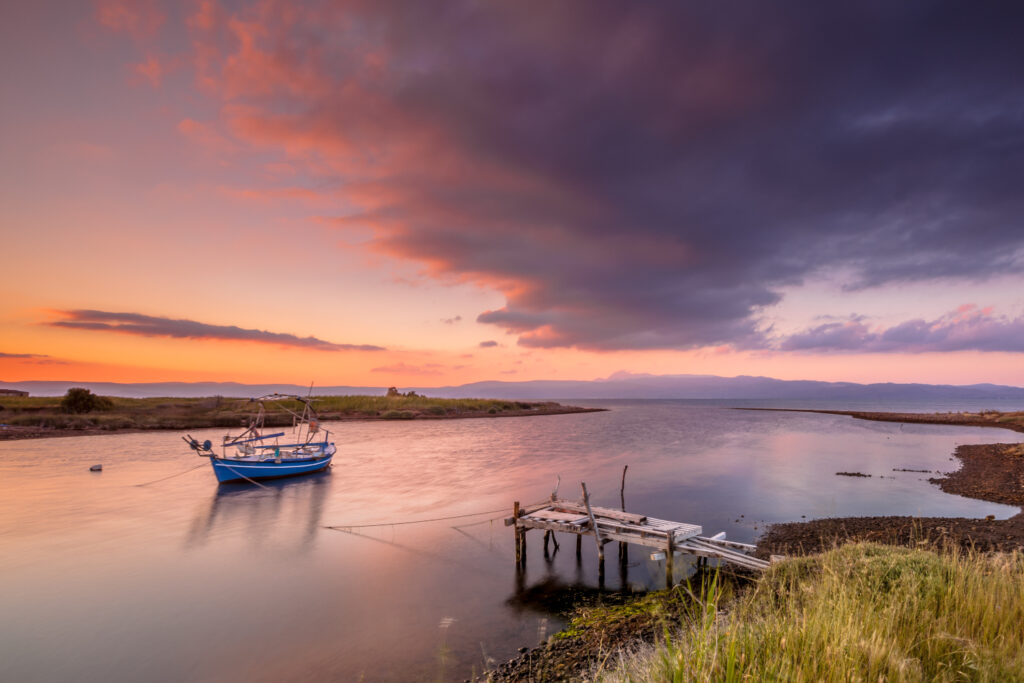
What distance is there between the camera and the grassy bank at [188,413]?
2199 inches

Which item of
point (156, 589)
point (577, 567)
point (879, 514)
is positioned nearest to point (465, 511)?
point (577, 567)

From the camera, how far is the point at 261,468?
3219cm

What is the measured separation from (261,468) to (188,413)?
166 ft

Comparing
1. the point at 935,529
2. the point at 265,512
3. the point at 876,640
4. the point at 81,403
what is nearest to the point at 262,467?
the point at 265,512

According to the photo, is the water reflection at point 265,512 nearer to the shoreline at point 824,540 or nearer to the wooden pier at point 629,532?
the wooden pier at point 629,532

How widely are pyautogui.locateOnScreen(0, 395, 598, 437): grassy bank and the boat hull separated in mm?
18547

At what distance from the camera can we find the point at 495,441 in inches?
2238

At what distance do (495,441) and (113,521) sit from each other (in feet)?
125

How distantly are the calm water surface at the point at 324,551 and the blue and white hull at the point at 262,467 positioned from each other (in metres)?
1.06

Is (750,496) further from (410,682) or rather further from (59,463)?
(59,463)

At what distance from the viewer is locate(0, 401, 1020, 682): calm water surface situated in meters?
11.7

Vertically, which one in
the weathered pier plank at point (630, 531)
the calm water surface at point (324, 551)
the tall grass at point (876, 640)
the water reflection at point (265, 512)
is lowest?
the water reflection at point (265, 512)

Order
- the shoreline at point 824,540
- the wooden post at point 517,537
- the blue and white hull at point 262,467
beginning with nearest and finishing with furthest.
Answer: the shoreline at point 824,540 → the wooden post at point 517,537 → the blue and white hull at point 262,467

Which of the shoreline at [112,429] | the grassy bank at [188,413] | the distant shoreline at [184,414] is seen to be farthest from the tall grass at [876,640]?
the distant shoreline at [184,414]
